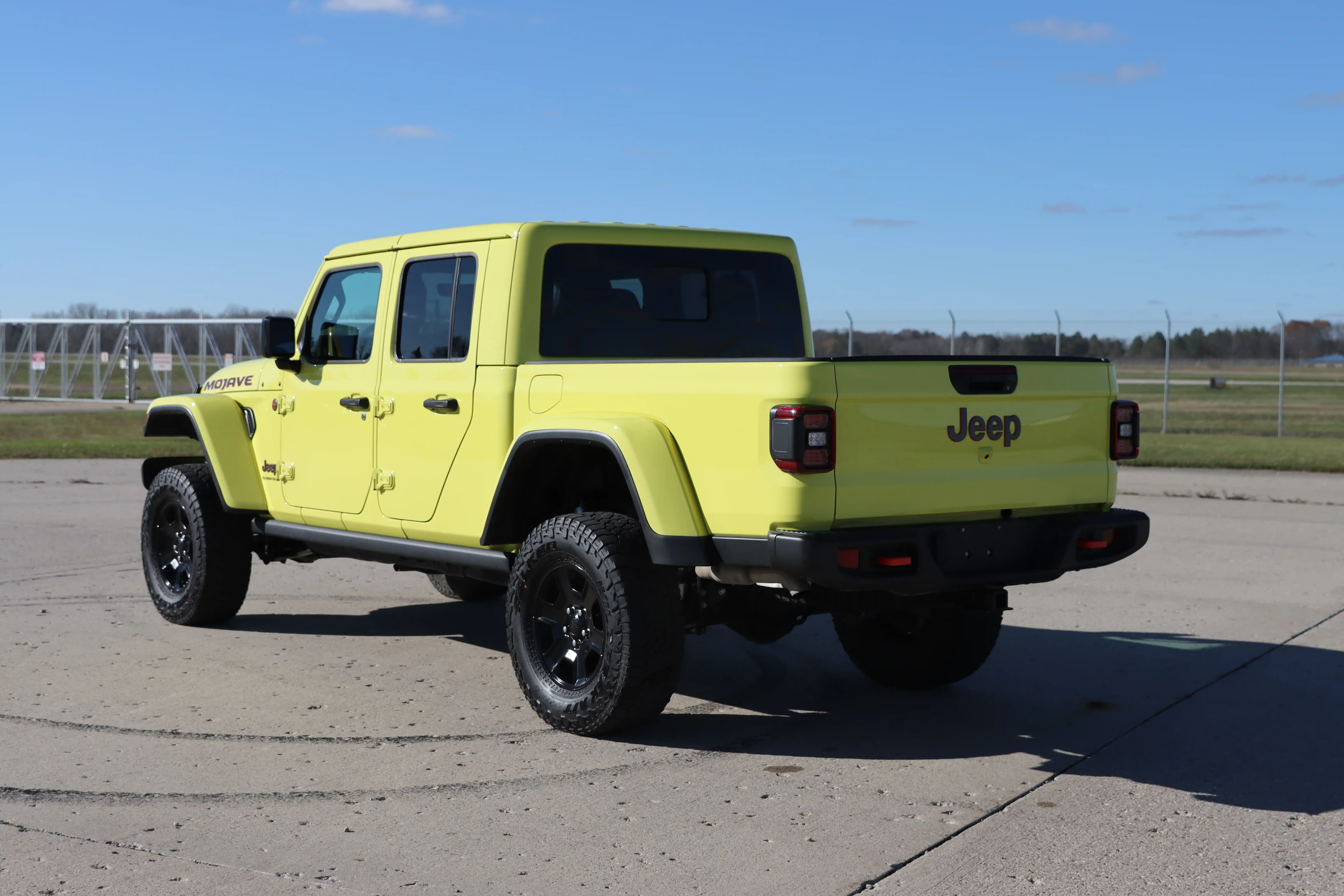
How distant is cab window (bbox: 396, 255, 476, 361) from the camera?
6.18 metres

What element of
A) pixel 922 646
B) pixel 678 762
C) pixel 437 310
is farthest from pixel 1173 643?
pixel 437 310

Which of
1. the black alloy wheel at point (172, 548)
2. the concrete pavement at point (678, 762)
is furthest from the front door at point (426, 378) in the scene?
the black alloy wheel at point (172, 548)

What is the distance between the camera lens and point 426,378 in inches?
246

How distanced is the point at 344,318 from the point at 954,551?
3.51m

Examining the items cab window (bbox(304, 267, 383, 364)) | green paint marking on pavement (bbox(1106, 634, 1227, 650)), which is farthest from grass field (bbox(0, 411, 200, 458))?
green paint marking on pavement (bbox(1106, 634, 1227, 650))

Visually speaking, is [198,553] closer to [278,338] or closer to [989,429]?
[278,338]

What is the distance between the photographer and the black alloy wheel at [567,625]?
556cm

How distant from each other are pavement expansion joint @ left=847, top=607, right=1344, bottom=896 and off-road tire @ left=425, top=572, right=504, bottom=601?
13.8 ft

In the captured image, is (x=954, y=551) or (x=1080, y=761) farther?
(x=1080, y=761)

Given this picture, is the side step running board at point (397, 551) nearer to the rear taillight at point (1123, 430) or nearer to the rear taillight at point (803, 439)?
the rear taillight at point (803, 439)

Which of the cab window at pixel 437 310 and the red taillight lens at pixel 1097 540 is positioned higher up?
the cab window at pixel 437 310

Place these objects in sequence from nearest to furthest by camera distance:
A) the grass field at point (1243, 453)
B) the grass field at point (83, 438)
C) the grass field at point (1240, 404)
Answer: the grass field at point (1243, 453) → the grass field at point (83, 438) → the grass field at point (1240, 404)

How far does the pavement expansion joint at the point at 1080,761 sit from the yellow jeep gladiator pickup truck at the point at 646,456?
716 millimetres

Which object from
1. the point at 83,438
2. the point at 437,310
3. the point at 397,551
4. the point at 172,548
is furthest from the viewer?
the point at 83,438
